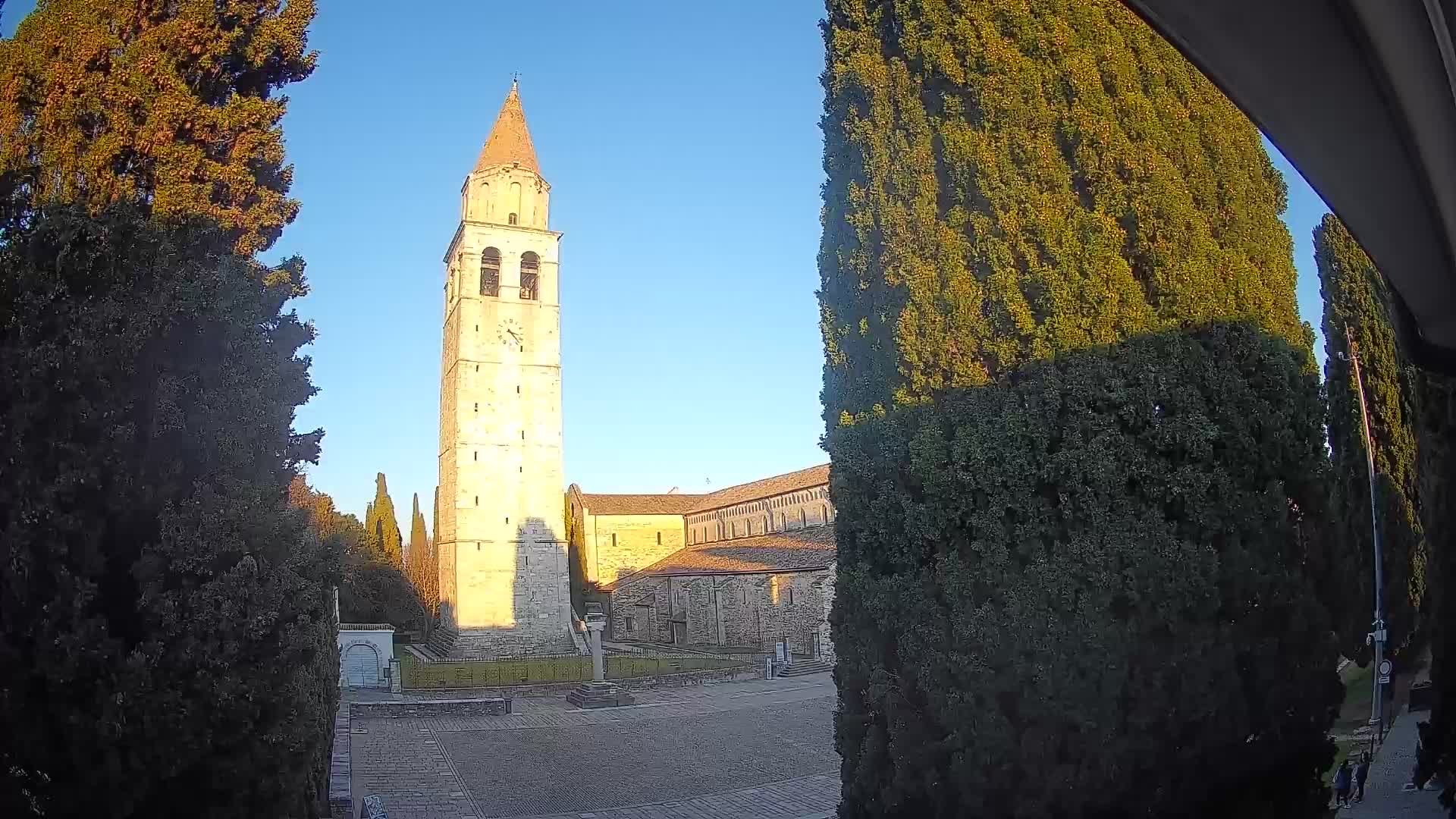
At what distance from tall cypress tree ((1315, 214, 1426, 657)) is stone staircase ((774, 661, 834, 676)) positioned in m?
18.1

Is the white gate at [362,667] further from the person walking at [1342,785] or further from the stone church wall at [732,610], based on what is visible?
the person walking at [1342,785]

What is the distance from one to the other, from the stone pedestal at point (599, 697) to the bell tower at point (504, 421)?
36.9 ft

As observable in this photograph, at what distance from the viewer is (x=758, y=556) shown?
131 feet

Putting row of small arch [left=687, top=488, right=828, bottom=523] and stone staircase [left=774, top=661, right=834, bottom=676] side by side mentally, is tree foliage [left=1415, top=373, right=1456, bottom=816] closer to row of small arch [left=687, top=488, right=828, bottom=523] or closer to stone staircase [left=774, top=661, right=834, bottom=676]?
stone staircase [left=774, top=661, right=834, bottom=676]

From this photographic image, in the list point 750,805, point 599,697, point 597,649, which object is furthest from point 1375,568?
point 597,649

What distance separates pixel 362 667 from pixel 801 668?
15013 mm

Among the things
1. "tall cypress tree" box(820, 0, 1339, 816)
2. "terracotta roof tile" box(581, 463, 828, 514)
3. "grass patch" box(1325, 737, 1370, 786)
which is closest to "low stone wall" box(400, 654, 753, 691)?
"terracotta roof tile" box(581, 463, 828, 514)

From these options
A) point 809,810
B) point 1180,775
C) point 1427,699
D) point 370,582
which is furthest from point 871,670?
point 370,582

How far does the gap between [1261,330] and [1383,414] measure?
10133 mm

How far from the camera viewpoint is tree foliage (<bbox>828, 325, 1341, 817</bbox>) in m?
5.52

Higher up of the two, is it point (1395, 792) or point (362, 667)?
point (362, 667)

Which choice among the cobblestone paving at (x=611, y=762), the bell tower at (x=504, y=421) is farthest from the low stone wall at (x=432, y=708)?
the bell tower at (x=504, y=421)

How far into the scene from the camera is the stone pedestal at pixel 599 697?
23.2 m

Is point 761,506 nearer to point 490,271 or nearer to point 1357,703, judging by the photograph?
point 490,271
